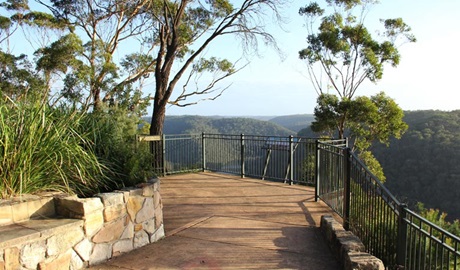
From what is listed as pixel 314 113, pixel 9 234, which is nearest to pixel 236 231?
pixel 9 234

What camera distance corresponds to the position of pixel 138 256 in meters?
3.92

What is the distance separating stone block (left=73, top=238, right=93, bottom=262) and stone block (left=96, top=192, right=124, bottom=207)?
42 cm

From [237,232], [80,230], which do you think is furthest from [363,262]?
[80,230]

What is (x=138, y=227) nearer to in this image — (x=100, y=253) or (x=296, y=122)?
(x=100, y=253)

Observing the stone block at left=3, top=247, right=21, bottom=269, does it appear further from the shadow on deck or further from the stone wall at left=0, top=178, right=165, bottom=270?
the shadow on deck

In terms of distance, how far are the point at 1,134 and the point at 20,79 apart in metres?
15.7

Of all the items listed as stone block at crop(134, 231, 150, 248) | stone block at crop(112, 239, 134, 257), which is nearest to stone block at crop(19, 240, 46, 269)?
stone block at crop(112, 239, 134, 257)

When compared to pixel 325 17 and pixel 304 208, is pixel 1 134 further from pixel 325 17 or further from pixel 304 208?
pixel 325 17

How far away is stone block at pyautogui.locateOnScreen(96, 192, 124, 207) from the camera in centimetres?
378

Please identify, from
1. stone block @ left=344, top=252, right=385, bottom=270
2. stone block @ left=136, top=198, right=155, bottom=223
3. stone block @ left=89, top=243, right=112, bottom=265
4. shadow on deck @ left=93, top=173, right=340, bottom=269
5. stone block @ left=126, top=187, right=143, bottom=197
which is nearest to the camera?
stone block @ left=344, top=252, right=385, bottom=270

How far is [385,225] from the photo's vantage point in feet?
12.2

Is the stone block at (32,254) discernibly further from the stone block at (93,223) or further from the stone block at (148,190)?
the stone block at (148,190)

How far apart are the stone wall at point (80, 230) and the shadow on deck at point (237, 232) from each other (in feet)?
0.61

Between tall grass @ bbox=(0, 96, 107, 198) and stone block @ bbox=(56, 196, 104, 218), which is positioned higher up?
tall grass @ bbox=(0, 96, 107, 198)
